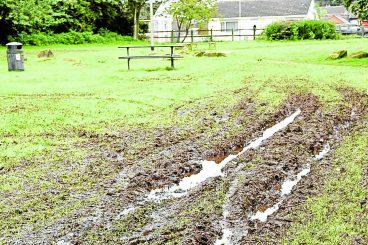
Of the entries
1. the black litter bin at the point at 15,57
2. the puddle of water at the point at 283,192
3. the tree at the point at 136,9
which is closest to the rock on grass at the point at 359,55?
the black litter bin at the point at 15,57

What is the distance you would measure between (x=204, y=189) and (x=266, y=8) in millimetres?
47722

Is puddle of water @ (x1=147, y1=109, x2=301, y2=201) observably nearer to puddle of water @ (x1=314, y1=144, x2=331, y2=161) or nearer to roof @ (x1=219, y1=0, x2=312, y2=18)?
puddle of water @ (x1=314, y1=144, x2=331, y2=161)

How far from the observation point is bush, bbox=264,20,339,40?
34.3 m

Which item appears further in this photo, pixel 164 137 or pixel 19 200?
pixel 164 137

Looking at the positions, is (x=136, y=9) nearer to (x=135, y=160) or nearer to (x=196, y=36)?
(x=196, y=36)

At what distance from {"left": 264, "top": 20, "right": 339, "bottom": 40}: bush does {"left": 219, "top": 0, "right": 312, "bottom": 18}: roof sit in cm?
1417

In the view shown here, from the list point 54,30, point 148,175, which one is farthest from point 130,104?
point 54,30

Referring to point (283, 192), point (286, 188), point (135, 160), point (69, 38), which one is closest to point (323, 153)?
point (286, 188)

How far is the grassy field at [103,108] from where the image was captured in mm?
4664

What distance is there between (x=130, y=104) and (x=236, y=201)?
5.61 metres

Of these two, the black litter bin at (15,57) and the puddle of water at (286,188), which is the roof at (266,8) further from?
the puddle of water at (286,188)

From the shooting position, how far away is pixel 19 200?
4766 millimetres

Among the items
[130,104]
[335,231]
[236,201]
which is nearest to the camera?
[335,231]

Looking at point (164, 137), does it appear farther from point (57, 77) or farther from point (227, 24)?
point (227, 24)
